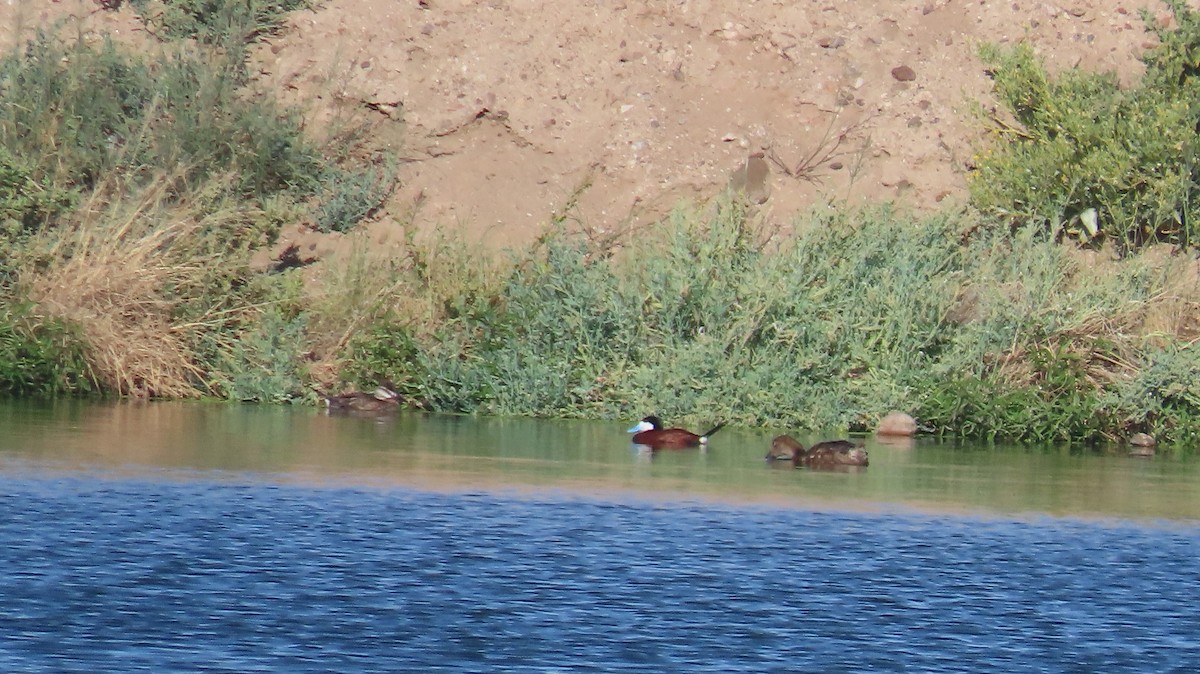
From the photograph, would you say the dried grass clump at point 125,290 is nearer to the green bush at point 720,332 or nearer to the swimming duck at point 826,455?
the green bush at point 720,332

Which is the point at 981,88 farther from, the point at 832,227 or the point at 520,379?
the point at 520,379

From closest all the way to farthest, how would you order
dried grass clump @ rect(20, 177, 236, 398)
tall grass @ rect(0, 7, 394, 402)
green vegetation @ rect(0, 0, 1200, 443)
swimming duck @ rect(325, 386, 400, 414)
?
1. green vegetation @ rect(0, 0, 1200, 443)
2. swimming duck @ rect(325, 386, 400, 414)
3. dried grass clump @ rect(20, 177, 236, 398)
4. tall grass @ rect(0, 7, 394, 402)

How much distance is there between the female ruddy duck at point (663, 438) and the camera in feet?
57.3

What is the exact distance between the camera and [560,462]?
15766 millimetres

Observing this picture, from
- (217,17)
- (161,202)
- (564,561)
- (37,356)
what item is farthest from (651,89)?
(564,561)

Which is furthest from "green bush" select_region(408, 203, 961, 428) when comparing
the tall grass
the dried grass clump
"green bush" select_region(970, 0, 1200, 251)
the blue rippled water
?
the blue rippled water

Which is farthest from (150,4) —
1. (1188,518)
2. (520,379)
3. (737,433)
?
(1188,518)

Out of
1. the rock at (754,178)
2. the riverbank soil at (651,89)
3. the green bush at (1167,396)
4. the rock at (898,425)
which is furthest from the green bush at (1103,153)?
the rock at (898,425)

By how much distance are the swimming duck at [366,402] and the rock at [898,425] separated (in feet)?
15.5

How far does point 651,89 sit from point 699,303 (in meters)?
7.28

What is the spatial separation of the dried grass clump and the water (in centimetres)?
381

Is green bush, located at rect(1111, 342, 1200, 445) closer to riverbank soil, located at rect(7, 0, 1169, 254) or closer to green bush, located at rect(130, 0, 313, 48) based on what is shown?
riverbank soil, located at rect(7, 0, 1169, 254)

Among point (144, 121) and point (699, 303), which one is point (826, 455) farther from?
point (144, 121)

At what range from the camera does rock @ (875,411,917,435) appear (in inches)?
765
